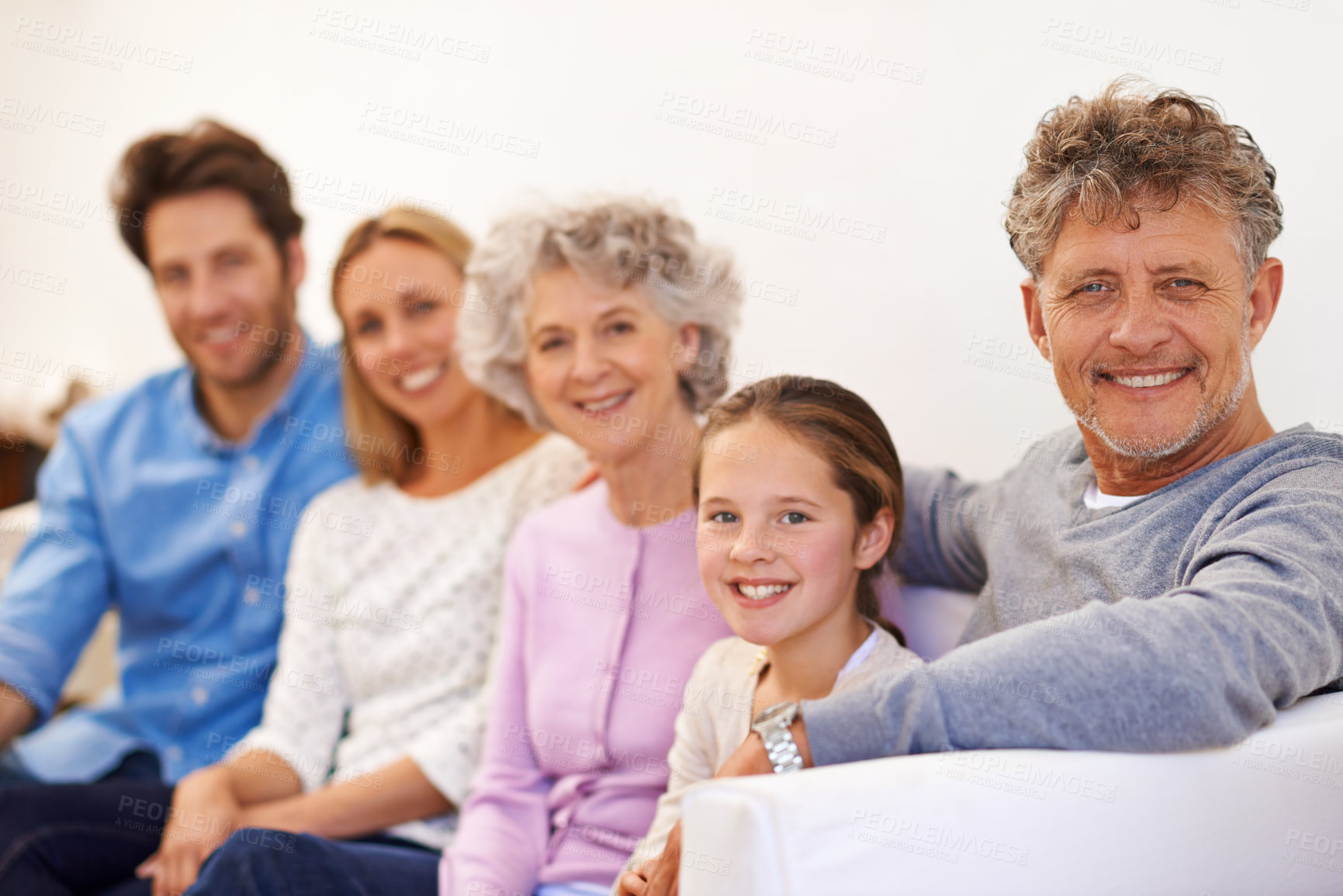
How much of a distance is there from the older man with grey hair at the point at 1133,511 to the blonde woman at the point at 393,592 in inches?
28.3

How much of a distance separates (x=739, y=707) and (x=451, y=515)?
77cm

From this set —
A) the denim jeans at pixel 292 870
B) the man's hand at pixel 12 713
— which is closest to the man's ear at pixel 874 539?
the denim jeans at pixel 292 870

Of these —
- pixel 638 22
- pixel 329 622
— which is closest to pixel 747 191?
pixel 638 22

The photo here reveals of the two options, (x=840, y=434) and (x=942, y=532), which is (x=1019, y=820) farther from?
(x=942, y=532)

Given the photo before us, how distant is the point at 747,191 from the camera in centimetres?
195

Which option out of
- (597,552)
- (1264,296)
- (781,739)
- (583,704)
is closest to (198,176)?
(597,552)

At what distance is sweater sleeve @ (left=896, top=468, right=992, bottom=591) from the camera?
1.52 meters

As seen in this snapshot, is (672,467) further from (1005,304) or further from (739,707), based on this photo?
(1005,304)

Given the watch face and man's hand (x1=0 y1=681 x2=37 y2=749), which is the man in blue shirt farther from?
the watch face

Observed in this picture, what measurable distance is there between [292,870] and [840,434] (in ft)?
2.87

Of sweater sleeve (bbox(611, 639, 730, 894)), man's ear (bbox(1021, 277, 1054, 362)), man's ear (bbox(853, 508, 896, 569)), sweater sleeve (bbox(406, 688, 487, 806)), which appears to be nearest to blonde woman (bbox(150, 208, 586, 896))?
sweater sleeve (bbox(406, 688, 487, 806))

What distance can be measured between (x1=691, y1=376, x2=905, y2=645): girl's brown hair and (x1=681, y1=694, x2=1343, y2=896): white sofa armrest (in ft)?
1.33

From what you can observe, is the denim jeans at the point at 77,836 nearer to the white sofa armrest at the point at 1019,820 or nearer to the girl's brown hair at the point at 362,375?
the girl's brown hair at the point at 362,375

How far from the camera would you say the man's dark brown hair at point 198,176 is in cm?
→ 225
